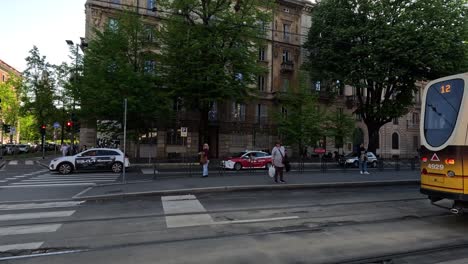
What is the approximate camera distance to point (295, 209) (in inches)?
399

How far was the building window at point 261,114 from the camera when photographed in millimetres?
41256

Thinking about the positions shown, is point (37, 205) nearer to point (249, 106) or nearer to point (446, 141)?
point (446, 141)

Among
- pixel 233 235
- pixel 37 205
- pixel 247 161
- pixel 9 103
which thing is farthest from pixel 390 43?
pixel 9 103

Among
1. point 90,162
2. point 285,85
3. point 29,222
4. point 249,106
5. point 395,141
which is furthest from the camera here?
point 395,141

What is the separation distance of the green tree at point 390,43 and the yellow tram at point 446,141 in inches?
826

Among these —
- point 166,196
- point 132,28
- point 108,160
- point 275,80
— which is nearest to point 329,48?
point 275,80

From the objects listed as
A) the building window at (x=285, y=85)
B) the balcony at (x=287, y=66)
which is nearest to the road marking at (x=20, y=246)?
the building window at (x=285, y=85)

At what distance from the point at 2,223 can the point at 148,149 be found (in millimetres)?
27775

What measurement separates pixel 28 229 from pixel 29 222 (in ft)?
2.78

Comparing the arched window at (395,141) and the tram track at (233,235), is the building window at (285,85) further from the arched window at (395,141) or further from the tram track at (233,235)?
the tram track at (233,235)

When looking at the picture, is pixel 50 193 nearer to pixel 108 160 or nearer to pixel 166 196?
pixel 166 196

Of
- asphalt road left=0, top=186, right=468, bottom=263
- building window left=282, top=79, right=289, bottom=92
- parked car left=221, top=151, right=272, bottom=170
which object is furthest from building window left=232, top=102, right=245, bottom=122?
asphalt road left=0, top=186, right=468, bottom=263

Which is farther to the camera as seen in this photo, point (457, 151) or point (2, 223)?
point (2, 223)

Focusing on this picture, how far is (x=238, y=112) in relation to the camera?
40.1 metres
